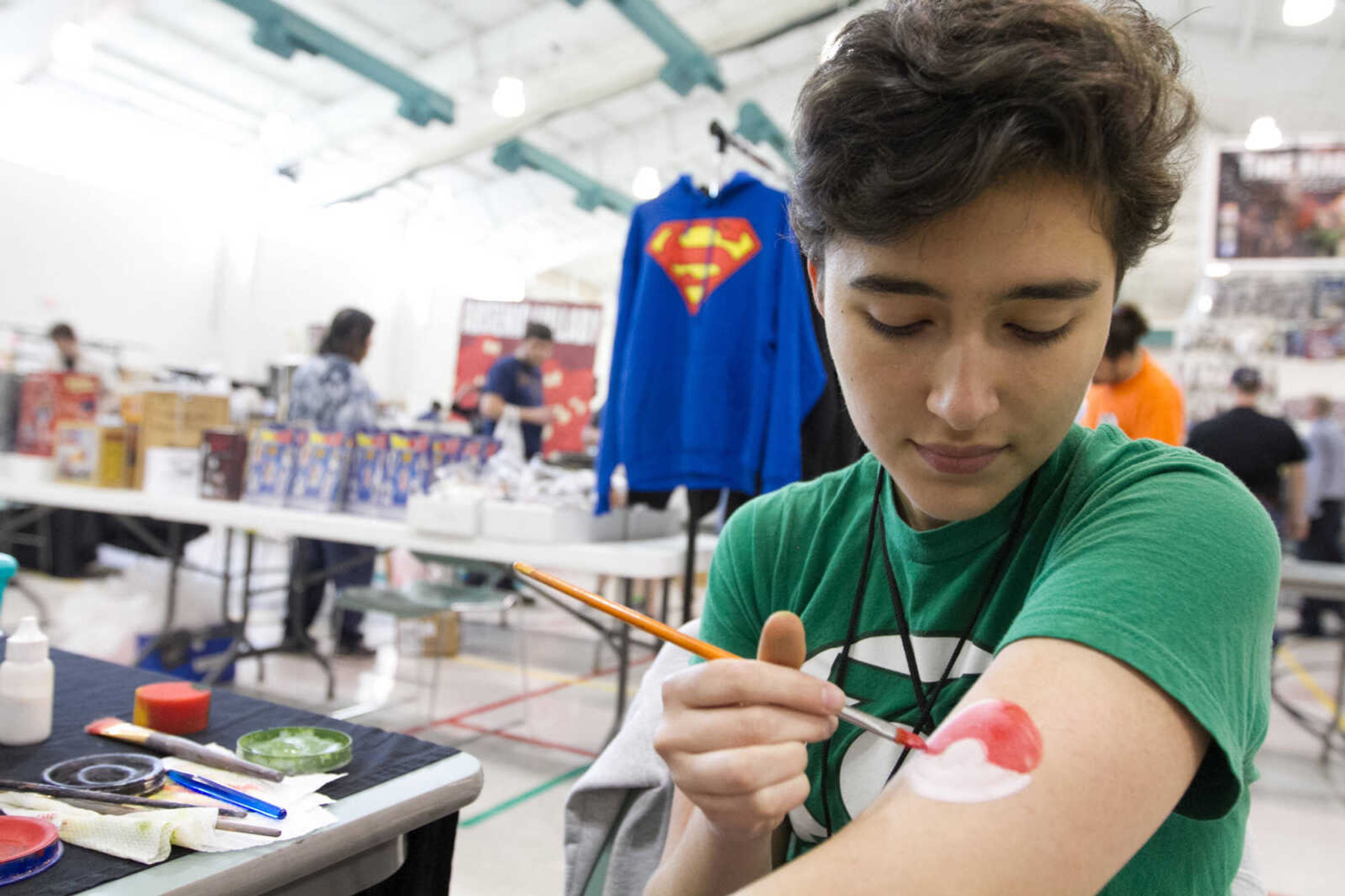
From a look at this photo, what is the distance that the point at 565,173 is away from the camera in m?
11.6

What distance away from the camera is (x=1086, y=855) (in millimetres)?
491

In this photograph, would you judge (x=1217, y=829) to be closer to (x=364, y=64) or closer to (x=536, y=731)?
(x=536, y=731)

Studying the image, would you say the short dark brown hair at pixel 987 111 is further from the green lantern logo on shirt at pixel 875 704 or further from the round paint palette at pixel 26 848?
the round paint palette at pixel 26 848

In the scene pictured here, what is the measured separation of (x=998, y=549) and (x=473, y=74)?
10.3 meters

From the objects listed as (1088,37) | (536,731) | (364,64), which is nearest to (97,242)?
(364,64)

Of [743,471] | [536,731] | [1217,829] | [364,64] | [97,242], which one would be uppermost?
[364,64]

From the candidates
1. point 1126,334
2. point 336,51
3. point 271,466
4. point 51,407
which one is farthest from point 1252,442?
point 336,51

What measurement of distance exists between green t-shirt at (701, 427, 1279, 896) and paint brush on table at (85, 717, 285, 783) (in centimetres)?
48

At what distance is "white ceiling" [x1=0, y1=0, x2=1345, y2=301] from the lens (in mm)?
8398

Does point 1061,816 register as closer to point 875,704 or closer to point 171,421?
point 875,704

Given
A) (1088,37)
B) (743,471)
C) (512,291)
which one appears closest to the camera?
(1088,37)

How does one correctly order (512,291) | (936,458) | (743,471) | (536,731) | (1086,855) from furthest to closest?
(512,291) < (536,731) < (743,471) < (936,458) < (1086,855)

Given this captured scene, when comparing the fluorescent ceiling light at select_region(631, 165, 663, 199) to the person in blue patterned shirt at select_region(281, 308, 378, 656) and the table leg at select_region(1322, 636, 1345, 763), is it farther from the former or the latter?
the table leg at select_region(1322, 636, 1345, 763)

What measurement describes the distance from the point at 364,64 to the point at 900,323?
27.9 feet
